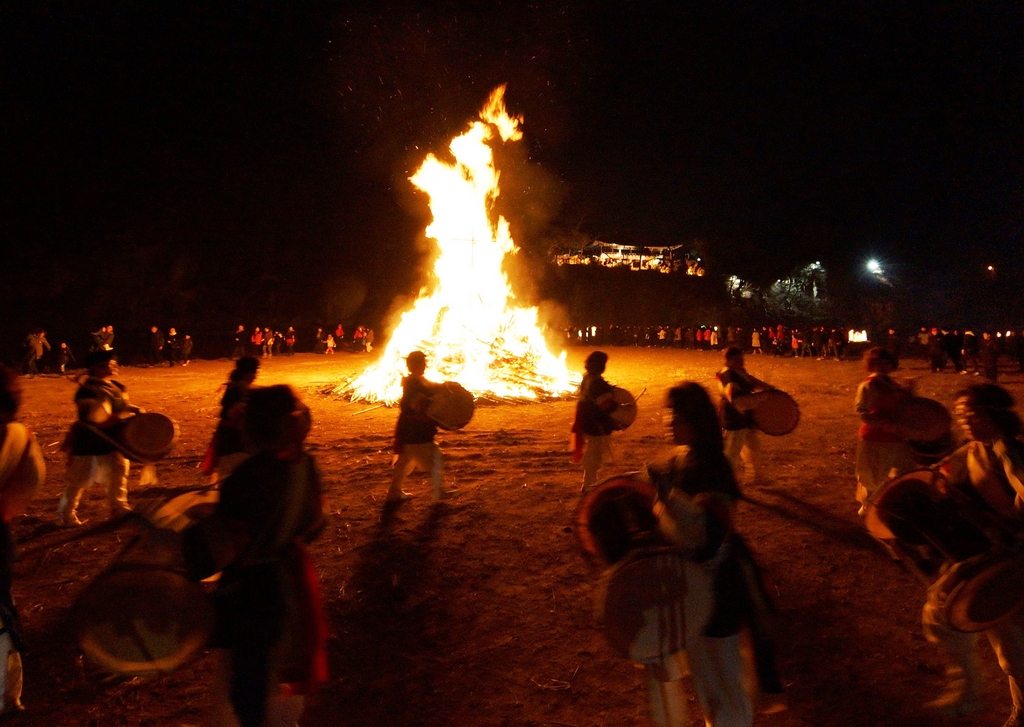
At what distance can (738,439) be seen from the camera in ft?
24.7

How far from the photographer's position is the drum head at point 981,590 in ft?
9.12

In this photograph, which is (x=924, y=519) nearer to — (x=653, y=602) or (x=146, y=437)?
(x=653, y=602)

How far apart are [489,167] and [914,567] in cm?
1460

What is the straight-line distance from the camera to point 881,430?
18.7 ft

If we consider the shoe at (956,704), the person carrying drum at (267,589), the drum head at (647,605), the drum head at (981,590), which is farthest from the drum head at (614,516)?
the shoe at (956,704)

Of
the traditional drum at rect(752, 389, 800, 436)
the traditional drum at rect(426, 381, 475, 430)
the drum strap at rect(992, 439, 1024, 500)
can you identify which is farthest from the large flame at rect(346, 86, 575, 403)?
the drum strap at rect(992, 439, 1024, 500)

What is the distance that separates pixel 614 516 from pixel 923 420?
12.3 ft

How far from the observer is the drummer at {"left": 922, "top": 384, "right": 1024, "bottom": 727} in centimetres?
306

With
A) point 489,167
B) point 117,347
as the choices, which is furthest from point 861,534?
point 117,347

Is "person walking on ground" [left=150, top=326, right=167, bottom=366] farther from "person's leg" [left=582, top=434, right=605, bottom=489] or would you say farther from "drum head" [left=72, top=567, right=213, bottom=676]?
"drum head" [left=72, top=567, right=213, bottom=676]

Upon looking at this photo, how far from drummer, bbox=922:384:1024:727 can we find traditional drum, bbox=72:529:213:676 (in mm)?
3110

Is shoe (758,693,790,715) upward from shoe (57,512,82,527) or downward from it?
upward

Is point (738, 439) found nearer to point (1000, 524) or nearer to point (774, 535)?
point (774, 535)

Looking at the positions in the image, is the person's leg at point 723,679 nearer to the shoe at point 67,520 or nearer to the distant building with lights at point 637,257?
the shoe at point 67,520
